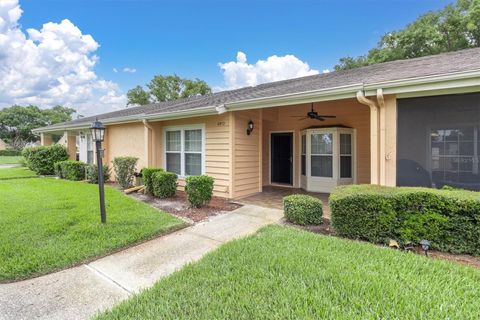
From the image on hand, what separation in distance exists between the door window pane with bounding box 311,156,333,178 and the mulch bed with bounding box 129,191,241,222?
3381 millimetres

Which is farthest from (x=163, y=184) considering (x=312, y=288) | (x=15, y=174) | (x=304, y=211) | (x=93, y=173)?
(x=15, y=174)

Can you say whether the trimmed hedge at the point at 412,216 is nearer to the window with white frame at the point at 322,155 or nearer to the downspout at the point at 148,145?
the window with white frame at the point at 322,155

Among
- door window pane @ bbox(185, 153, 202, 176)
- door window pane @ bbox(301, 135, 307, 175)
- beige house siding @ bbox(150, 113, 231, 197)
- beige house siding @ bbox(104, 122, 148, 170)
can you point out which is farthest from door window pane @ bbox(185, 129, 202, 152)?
door window pane @ bbox(301, 135, 307, 175)

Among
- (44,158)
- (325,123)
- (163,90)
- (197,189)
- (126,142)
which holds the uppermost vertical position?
(163,90)

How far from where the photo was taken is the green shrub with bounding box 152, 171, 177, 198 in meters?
7.27

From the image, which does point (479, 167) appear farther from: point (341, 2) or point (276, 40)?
point (276, 40)

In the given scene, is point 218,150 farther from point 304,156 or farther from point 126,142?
point 126,142

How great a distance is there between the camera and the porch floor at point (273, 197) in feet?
21.7

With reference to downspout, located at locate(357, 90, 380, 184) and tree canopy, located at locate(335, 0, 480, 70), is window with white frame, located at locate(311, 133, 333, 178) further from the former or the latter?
tree canopy, located at locate(335, 0, 480, 70)

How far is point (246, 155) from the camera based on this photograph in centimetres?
777

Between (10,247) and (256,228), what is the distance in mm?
4011

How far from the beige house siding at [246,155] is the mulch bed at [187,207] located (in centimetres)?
70

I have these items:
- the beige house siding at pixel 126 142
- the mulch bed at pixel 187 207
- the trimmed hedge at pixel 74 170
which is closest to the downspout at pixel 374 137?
the mulch bed at pixel 187 207

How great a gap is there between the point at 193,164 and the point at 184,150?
2.13 ft
